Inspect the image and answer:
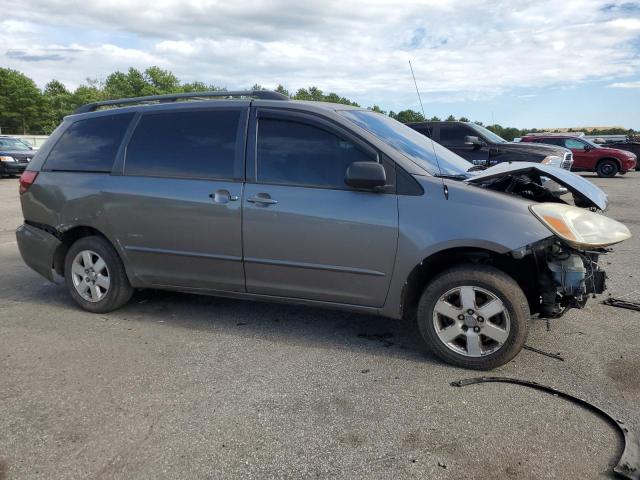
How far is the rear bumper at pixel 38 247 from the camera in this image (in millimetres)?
4949

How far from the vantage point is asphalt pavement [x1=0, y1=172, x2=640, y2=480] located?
2662 millimetres

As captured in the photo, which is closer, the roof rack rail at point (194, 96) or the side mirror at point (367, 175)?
the side mirror at point (367, 175)

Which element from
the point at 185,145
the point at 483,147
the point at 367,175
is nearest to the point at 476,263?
the point at 367,175

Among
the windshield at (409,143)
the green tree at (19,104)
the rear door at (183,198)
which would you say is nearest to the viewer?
the windshield at (409,143)

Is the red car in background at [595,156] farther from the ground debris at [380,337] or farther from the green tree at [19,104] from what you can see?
the green tree at [19,104]

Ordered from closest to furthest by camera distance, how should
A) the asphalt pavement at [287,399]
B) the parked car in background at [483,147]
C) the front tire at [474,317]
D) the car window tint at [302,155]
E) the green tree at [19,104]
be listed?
the asphalt pavement at [287,399] < the front tire at [474,317] < the car window tint at [302,155] < the parked car in background at [483,147] < the green tree at [19,104]

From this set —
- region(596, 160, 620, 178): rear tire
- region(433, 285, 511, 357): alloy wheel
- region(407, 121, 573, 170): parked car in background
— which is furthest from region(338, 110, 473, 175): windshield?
region(596, 160, 620, 178): rear tire

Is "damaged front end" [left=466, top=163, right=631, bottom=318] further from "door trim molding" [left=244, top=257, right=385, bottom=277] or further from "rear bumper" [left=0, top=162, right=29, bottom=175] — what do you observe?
"rear bumper" [left=0, top=162, right=29, bottom=175]

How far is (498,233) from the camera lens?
349cm

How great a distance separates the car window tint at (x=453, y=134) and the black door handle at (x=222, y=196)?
30.1 ft

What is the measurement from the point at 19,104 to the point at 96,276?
2925 inches

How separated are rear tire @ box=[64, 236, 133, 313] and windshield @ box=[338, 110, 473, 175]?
2.36 metres

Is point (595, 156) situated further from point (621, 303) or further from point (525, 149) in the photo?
point (621, 303)

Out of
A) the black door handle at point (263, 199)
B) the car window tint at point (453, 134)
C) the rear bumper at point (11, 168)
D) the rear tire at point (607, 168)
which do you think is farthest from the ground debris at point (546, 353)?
the rear bumper at point (11, 168)
